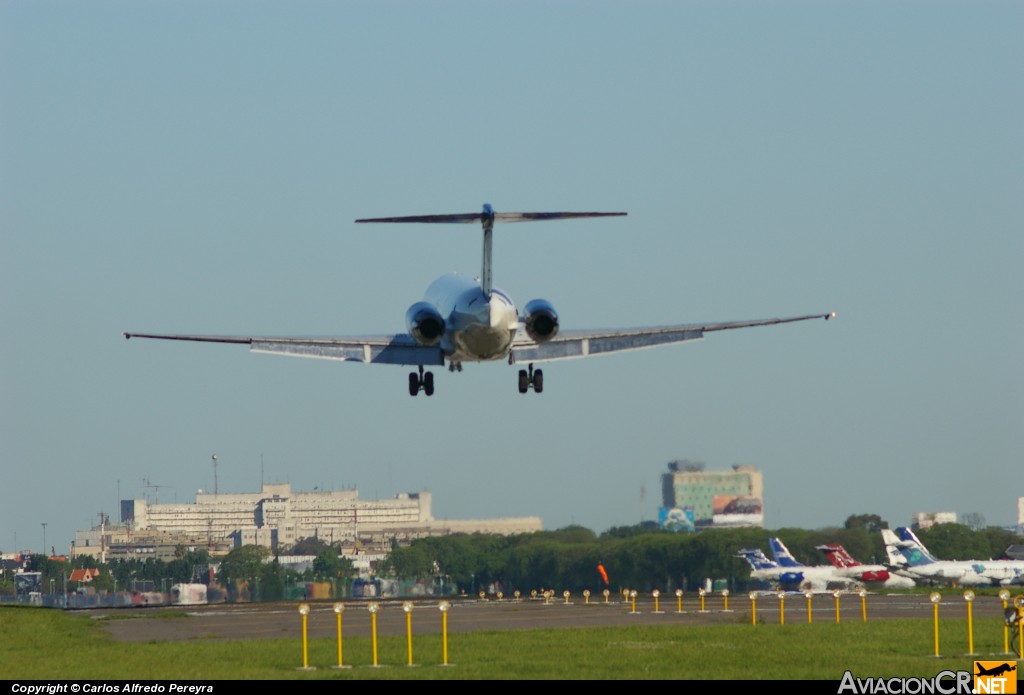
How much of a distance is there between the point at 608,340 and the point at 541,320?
619cm

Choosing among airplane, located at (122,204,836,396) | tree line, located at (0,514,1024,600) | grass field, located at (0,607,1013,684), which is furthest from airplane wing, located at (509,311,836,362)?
tree line, located at (0,514,1024,600)

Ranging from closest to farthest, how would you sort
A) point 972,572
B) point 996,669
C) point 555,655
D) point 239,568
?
point 996,669
point 555,655
point 972,572
point 239,568

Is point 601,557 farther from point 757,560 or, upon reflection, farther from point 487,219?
point 487,219

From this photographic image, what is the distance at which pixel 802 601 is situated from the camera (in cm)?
9619

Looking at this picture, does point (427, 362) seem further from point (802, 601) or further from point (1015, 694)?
point (802, 601)

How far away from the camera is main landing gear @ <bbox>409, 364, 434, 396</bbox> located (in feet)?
192

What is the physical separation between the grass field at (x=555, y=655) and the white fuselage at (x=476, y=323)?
30.8 ft

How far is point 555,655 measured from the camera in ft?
148

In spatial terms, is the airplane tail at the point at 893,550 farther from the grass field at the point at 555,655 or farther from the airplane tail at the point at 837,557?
the grass field at the point at 555,655

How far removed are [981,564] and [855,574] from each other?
386 inches

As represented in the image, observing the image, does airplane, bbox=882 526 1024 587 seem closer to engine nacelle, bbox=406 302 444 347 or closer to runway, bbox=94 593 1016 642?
runway, bbox=94 593 1016 642

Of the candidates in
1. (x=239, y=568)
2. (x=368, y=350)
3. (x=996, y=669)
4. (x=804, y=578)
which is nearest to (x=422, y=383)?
(x=368, y=350)

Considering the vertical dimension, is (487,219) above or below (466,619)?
above

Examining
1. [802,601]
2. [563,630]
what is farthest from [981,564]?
[563,630]
